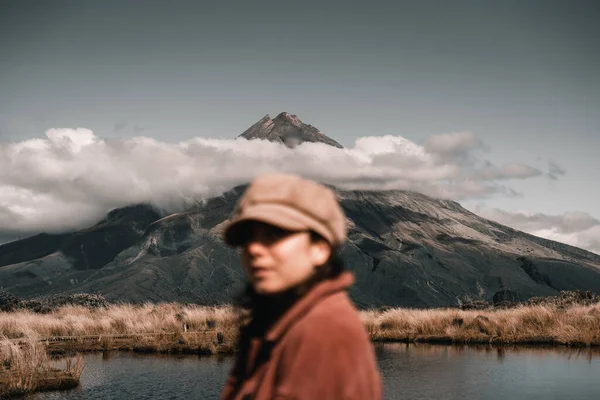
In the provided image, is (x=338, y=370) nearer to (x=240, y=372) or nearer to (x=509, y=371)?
(x=240, y=372)

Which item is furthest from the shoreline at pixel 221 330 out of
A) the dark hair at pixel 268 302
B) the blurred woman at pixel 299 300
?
the blurred woman at pixel 299 300

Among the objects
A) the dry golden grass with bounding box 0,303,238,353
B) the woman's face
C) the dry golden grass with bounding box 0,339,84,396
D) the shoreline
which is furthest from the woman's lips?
the dry golden grass with bounding box 0,303,238,353

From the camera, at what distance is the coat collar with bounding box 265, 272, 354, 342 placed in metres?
1.79

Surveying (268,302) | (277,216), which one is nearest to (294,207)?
(277,216)

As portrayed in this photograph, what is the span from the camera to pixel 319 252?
75.2 inches

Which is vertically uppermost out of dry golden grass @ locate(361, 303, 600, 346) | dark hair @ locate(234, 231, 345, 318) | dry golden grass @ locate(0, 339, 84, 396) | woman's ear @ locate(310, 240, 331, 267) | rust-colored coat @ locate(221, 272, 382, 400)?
woman's ear @ locate(310, 240, 331, 267)

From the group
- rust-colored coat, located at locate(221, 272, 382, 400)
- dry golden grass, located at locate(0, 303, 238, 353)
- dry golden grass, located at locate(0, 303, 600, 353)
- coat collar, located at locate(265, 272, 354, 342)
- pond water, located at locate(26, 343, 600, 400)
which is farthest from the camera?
dry golden grass, located at locate(0, 303, 238, 353)

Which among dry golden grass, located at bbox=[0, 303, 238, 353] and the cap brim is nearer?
the cap brim

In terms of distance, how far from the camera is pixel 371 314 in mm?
30750

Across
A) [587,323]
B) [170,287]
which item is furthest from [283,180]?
[170,287]

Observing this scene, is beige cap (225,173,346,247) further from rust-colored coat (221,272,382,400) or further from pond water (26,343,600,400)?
pond water (26,343,600,400)

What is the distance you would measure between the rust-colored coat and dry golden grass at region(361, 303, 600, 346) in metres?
20.7

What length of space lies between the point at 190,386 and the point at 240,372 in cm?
1294

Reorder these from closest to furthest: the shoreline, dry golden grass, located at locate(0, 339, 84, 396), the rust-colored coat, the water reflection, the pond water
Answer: the rust-colored coat, the water reflection, the pond water, dry golden grass, located at locate(0, 339, 84, 396), the shoreline
